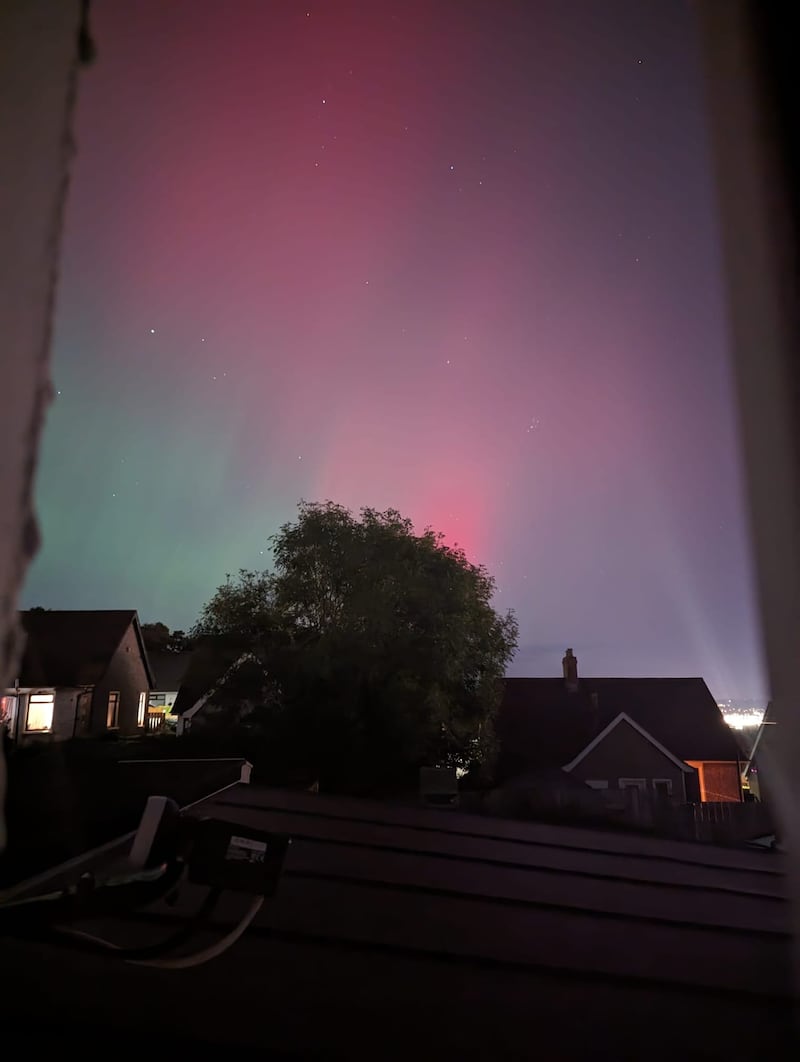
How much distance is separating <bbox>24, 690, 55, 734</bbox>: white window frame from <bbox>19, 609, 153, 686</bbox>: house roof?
34 centimetres

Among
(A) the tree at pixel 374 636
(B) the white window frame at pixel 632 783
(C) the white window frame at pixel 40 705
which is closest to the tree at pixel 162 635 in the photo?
(C) the white window frame at pixel 40 705

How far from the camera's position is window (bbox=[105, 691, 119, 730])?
51.8ft

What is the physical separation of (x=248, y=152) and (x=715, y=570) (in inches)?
54.6

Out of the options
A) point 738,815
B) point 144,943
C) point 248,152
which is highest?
point 248,152

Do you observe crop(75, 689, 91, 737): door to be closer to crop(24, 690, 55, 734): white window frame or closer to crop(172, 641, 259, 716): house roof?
crop(24, 690, 55, 734): white window frame

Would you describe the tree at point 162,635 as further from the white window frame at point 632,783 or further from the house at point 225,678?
the white window frame at point 632,783

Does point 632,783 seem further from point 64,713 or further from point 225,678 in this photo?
point 64,713

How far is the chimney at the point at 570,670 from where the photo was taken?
51.3 feet

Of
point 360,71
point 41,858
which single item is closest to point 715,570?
point 360,71

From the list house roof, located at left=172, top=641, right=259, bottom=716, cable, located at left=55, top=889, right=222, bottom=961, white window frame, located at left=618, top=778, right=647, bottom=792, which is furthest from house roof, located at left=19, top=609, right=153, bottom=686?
cable, located at left=55, top=889, right=222, bottom=961

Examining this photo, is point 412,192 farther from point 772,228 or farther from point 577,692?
point 577,692

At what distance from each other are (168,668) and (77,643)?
6.73 m

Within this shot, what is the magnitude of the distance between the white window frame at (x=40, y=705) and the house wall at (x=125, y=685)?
4.54 ft

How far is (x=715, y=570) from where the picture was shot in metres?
1.62
